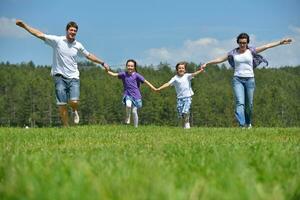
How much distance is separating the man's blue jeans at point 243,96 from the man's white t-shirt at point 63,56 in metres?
4.33

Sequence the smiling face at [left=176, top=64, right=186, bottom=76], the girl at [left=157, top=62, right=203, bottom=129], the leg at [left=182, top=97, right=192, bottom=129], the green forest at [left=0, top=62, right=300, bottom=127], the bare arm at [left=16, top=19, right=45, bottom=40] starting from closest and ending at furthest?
1. the bare arm at [left=16, top=19, right=45, bottom=40]
2. the leg at [left=182, top=97, right=192, bottom=129]
3. the girl at [left=157, top=62, right=203, bottom=129]
4. the smiling face at [left=176, top=64, right=186, bottom=76]
5. the green forest at [left=0, top=62, right=300, bottom=127]

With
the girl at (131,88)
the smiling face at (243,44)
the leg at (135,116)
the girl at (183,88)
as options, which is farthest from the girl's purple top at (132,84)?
the smiling face at (243,44)

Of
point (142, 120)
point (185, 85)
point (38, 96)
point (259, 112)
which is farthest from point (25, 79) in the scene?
point (185, 85)

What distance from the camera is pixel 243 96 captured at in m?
14.2

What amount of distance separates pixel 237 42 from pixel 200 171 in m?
11.2

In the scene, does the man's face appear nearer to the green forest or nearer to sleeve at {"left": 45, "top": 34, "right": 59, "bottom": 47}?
sleeve at {"left": 45, "top": 34, "right": 59, "bottom": 47}

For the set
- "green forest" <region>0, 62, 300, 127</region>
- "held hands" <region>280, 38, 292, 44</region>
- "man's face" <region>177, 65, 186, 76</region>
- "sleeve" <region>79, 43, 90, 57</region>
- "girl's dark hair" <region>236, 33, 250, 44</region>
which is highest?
"green forest" <region>0, 62, 300, 127</region>

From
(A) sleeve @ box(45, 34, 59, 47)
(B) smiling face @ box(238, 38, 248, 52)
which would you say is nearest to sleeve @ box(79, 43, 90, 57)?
(A) sleeve @ box(45, 34, 59, 47)

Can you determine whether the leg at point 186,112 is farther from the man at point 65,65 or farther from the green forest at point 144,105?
the green forest at point 144,105

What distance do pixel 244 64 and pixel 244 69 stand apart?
0.14 metres

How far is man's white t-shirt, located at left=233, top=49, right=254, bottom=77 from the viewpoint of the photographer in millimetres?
14219

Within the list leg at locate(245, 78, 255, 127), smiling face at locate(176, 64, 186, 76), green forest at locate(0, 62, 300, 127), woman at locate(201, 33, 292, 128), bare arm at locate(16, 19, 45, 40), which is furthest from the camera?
green forest at locate(0, 62, 300, 127)

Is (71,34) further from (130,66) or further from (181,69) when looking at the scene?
(181,69)

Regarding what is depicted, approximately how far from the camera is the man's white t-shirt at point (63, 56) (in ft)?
44.6
